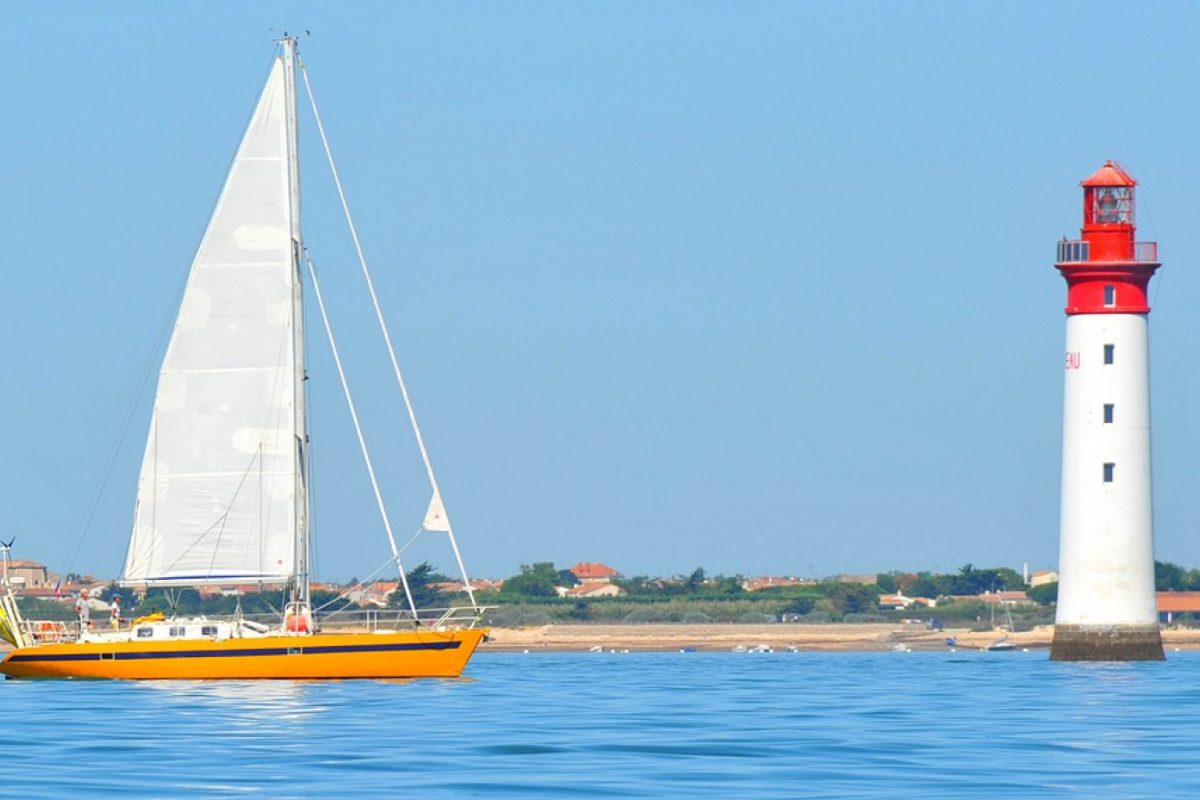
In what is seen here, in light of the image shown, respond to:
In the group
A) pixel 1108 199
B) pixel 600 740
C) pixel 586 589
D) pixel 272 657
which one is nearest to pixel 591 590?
pixel 586 589

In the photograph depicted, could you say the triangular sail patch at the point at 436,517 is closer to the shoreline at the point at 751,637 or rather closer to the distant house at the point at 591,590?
the shoreline at the point at 751,637

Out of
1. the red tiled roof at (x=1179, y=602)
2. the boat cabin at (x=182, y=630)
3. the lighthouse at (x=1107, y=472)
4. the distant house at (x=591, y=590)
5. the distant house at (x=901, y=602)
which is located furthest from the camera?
the distant house at (x=591, y=590)

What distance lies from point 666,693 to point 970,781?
22.0 metres

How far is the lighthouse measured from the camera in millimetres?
54281

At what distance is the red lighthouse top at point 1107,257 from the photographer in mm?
55844

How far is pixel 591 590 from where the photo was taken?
165 metres

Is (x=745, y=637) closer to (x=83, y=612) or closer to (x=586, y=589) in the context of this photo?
(x=586, y=589)

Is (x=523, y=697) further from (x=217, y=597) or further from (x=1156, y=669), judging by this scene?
(x=217, y=597)

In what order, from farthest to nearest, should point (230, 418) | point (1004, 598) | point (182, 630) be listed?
point (1004, 598) → point (230, 418) → point (182, 630)

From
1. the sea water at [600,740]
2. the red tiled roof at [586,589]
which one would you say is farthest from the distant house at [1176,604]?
the sea water at [600,740]

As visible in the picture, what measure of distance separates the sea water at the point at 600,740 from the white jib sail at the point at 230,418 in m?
3.18

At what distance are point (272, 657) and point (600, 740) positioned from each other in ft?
51.0

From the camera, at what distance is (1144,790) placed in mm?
25922

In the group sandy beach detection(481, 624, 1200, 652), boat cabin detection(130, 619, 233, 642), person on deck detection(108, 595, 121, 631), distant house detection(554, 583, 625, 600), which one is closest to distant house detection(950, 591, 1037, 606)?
sandy beach detection(481, 624, 1200, 652)
